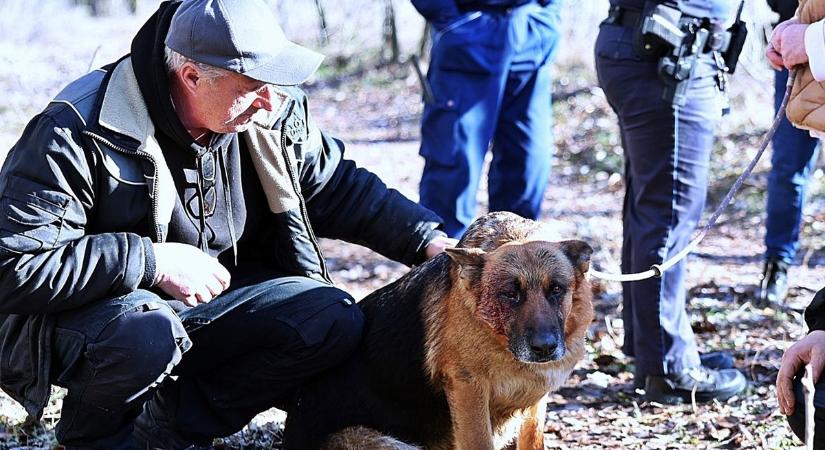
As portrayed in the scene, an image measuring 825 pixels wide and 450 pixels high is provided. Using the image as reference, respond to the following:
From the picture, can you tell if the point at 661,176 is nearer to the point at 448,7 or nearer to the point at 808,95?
the point at 808,95

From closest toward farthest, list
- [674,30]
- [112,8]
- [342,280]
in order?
[674,30], [342,280], [112,8]

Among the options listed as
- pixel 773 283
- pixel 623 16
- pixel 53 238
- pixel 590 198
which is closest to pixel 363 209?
pixel 53 238

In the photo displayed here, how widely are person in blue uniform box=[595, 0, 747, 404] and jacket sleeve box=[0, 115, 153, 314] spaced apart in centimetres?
242

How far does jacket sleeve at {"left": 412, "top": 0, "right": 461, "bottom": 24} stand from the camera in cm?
552

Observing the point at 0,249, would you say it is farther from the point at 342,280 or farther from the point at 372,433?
the point at 342,280

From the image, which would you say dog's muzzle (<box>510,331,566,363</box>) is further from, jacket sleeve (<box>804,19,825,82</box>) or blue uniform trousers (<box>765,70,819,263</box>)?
blue uniform trousers (<box>765,70,819,263</box>)

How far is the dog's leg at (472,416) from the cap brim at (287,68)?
1.26 m

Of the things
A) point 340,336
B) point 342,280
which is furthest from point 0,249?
point 342,280

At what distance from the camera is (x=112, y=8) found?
34.0 meters

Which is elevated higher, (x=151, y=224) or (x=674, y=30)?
(x=674, y=30)

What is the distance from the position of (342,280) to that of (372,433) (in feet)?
13.2

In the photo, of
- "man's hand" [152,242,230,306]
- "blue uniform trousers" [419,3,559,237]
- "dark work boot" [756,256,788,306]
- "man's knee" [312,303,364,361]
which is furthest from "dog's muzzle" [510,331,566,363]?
"dark work boot" [756,256,788,306]

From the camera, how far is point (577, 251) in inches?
140

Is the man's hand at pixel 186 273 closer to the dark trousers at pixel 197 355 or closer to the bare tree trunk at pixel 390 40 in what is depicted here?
the dark trousers at pixel 197 355
